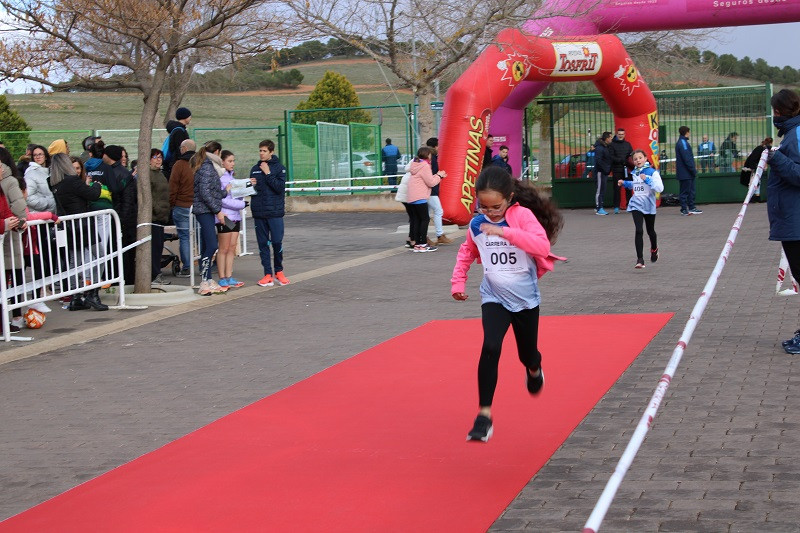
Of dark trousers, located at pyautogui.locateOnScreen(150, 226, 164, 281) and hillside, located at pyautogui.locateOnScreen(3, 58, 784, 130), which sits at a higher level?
hillside, located at pyautogui.locateOnScreen(3, 58, 784, 130)

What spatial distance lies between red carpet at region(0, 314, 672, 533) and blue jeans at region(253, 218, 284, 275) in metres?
5.24

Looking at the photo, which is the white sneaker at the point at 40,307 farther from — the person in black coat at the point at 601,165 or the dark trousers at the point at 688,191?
the dark trousers at the point at 688,191

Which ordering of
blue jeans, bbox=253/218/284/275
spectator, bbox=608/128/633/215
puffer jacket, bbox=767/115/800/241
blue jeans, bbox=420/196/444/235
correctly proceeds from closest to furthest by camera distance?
puffer jacket, bbox=767/115/800/241 < blue jeans, bbox=253/218/284/275 < blue jeans, bbox=420/196/444/235 < spectator, bbox=608/128/633/215

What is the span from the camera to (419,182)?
57.9 ft

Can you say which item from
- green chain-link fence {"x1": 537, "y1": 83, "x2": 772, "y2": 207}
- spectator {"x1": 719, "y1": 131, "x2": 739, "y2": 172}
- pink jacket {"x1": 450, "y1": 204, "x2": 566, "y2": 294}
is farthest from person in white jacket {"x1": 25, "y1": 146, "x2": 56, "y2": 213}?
spectator {"x1": 719, "y1": 131, "x2": 739, "y2": 172}

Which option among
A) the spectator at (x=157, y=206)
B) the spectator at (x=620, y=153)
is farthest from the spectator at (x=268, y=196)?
the spectator at (x=620, y=153)

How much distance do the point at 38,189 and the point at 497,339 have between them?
808 centimetres

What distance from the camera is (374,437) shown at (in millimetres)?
6555

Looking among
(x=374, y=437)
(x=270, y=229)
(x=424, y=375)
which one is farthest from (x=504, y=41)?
(x=374, y=437)

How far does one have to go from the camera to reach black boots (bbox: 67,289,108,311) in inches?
489

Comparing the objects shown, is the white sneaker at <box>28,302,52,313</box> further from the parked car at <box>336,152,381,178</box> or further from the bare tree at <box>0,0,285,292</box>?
the parked car at <box>336,152,381,178</box>

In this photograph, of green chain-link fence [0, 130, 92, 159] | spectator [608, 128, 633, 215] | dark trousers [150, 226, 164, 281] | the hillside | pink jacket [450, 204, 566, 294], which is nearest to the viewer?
pink jacket [450, 204, 566, 294]

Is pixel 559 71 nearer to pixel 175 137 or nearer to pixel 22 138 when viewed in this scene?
pixel 175 137

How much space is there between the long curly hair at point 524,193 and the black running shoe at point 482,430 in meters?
1.17
